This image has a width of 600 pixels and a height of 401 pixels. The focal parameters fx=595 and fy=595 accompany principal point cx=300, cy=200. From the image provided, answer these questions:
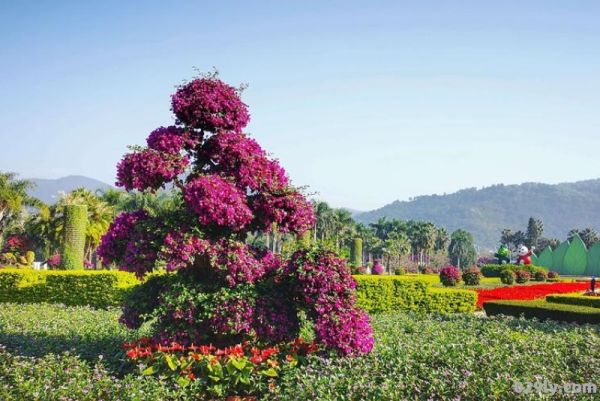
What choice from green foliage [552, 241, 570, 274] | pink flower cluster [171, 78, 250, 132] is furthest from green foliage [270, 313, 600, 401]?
green foliage [552, 241, 570, 274]

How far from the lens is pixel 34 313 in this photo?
16078 millimetres

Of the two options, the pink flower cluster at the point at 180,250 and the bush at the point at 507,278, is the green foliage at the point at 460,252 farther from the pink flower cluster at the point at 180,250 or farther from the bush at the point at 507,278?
the pink flower cluster at the point at 180,250

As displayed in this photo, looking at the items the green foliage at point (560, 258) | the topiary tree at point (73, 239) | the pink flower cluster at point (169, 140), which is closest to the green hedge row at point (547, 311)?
the pink flower cluster at point (169, 140)

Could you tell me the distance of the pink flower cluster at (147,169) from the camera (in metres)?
8.76

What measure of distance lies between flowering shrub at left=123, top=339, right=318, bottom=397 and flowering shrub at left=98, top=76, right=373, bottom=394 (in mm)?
173

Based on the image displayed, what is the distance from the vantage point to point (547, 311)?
1678 centimetres

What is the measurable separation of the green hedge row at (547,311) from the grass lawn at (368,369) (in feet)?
14.0

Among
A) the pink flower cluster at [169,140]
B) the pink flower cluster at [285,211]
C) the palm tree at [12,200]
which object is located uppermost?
the palm tree at [12,200]

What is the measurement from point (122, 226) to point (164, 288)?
122cm

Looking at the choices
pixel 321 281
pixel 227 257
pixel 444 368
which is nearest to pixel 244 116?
pixel 227 257

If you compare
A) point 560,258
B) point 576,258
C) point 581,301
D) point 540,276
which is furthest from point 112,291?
point 560,258

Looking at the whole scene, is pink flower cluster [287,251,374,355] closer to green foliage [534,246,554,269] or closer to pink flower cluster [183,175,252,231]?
pink flower cluster [183,175,252,231]

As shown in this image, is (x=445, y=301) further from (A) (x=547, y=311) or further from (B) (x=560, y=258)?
(B) (x=560, y=258)

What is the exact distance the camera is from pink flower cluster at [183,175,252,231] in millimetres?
8422
